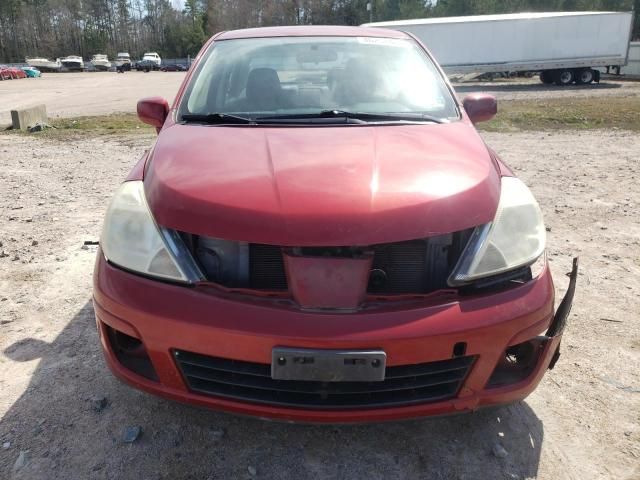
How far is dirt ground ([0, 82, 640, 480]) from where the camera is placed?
1.95 m

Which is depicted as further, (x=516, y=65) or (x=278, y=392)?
(x=516, y=65)

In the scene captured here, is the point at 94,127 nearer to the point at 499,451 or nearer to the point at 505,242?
the point at 505,242

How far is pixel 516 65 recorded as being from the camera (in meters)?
24.4

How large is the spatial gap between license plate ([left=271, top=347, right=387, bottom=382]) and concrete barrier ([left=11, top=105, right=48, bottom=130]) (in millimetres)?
10886

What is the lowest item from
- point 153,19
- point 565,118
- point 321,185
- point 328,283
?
point 565,118

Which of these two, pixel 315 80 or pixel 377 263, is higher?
pixel 315 80

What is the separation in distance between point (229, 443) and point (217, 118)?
4.84 feet

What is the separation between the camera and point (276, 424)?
217 cm

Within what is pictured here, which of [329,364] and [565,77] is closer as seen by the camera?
[329,364]

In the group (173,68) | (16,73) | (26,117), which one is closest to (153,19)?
(173,68)

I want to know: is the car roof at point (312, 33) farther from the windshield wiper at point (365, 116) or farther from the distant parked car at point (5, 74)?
the distant parked car at point (5, 74)


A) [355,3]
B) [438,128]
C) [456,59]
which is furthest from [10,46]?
[438,128]

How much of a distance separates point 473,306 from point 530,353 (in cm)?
35

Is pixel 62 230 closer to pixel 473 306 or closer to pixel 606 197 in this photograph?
pixel 473 306
